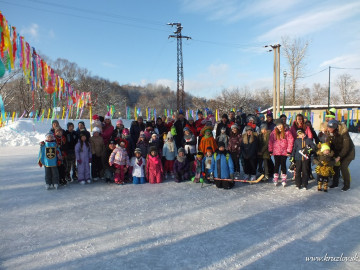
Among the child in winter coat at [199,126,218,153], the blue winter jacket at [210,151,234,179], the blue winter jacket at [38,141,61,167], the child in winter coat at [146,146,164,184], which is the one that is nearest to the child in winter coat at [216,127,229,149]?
the child in winter coat at [199,126,218,153]

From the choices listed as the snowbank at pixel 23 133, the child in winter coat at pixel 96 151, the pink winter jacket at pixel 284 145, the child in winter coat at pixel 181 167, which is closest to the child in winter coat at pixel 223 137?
the child in winter coat at pixel 181 167

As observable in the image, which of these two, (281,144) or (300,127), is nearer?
(281,144)

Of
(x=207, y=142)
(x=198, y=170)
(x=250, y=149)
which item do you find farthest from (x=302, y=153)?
(x=198, y=170)

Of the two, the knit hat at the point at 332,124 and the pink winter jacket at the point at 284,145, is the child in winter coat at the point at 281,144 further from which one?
the knit hat at the point at 332,124

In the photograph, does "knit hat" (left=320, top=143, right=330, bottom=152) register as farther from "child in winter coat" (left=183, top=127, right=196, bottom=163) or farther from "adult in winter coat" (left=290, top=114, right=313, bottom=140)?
"child in winter coat" (left=183, top=127, right=196, bottom=163)

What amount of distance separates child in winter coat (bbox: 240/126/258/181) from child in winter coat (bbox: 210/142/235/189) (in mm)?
556

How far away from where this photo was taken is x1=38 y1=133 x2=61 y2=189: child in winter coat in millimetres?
5602

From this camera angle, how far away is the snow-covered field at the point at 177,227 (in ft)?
9.21

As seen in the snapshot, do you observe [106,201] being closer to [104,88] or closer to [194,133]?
[194,133]

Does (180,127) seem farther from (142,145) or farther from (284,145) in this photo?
→ (284,145)

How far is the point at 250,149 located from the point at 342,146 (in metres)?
1.96

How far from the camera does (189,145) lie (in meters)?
6.75

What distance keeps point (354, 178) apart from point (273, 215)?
380 centimetres

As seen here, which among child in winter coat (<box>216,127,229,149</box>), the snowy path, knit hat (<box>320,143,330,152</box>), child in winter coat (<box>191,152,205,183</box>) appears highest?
child in winter coat (<box>216,127,229,149</box>)
